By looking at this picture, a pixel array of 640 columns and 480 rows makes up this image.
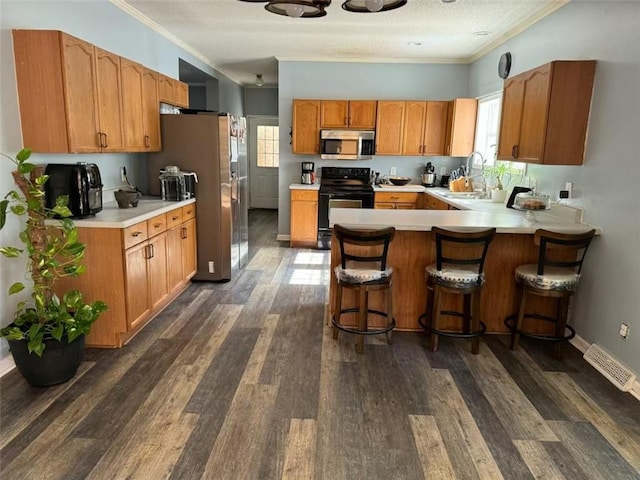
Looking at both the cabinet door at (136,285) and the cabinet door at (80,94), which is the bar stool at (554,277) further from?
the cabinet door at (80,94)

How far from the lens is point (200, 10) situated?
4.14 m

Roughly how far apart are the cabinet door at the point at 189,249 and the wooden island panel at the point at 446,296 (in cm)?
163

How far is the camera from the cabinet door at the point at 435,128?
20.4 feet

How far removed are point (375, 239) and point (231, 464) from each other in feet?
5.30

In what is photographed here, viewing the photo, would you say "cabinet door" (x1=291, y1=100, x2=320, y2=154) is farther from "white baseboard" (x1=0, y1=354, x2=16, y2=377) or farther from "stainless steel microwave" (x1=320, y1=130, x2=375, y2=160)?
"white baseboard" (x1=0, y1=354, x2=16, y2=377)

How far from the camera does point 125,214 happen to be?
3.36m

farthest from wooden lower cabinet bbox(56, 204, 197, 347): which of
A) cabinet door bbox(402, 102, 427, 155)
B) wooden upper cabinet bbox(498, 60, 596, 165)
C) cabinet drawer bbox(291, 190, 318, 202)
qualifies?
cabinet door bbox(402, 102, 427, 155)

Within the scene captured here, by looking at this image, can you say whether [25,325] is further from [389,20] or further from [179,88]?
[389,20]

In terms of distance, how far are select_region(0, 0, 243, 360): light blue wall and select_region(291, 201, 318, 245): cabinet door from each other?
228 centimetres

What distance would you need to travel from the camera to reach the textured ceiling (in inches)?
157

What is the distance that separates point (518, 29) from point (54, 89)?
4302mm

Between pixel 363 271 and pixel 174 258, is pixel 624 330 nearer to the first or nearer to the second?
pixel 363 271

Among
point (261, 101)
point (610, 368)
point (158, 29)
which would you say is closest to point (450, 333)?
point (610, 368)

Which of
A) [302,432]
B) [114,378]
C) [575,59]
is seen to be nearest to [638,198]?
[575,59]
